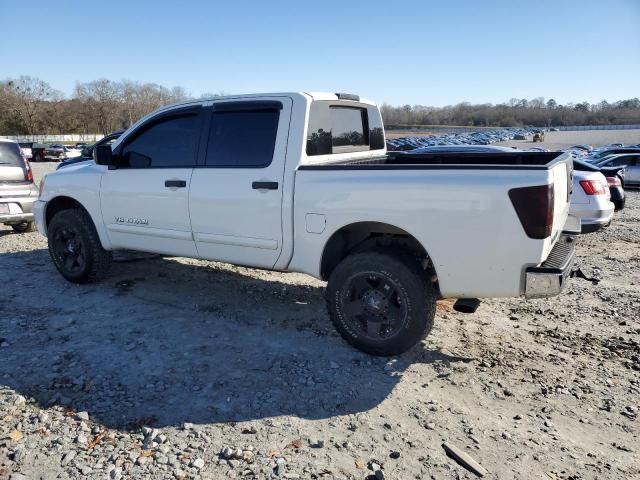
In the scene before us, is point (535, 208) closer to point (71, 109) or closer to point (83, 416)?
point (83, 416)

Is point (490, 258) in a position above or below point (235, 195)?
below

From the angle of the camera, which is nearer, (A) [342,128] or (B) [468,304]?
(B) [468,304]

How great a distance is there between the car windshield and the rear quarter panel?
22.8ft

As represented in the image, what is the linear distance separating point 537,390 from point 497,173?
5.06ft

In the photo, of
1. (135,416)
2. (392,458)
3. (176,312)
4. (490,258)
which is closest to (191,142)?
(176,312)

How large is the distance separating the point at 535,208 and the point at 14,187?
8.33 m

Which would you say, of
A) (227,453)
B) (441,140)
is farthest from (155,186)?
(441,140)

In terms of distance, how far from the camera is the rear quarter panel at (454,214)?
3.30 metres

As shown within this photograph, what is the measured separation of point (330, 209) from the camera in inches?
155

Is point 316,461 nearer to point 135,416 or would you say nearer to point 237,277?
point 135,416

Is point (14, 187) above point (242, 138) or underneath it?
underneath

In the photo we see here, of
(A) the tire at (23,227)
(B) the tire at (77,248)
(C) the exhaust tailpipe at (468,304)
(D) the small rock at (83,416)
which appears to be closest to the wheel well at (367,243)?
(C) the exhaust tailpipe at (468,304)

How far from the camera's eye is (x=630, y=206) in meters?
13.9

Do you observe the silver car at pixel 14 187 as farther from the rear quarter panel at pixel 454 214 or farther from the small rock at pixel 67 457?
the small rock at pixel 67 457
